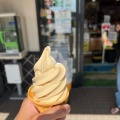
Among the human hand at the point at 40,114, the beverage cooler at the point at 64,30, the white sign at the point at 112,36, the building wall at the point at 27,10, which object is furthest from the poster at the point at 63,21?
the human hand at the point at 40,114

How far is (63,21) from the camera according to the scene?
2848mm

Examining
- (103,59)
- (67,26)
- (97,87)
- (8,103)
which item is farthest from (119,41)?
(8,103)

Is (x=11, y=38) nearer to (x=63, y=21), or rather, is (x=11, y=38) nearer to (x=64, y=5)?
(x=63, y=21)

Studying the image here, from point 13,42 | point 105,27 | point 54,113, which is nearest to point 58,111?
point 54,113

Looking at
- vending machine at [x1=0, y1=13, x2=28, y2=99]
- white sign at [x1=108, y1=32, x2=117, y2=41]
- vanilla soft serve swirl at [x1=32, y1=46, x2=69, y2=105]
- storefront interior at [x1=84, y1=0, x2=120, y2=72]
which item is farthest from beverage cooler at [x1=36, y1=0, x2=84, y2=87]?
vanilla soft serve swirl at [x1=32, y1=46, x2=69, y2=105]

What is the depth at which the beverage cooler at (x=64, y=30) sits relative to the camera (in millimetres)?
2740

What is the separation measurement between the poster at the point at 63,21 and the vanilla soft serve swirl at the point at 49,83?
6.80ft

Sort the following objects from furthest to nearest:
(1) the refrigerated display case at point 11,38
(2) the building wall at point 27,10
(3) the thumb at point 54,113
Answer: (2) the building wall at point 27,10 < (1) the refrigerated display case at point 11,38 < (3) the thumb at point 54,113

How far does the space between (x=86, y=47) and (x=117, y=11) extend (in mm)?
1265

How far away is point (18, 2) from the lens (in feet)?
8.84

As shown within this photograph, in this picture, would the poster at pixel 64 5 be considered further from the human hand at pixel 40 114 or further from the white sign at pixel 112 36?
the human hand at pixel 40 114

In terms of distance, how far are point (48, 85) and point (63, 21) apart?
85.3 inches

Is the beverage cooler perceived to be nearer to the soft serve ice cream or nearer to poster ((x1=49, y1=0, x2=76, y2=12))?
poster ((x1=49, y1=0, x2=76, y2=12))

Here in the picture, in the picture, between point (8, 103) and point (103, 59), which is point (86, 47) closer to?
point (103, 59)
